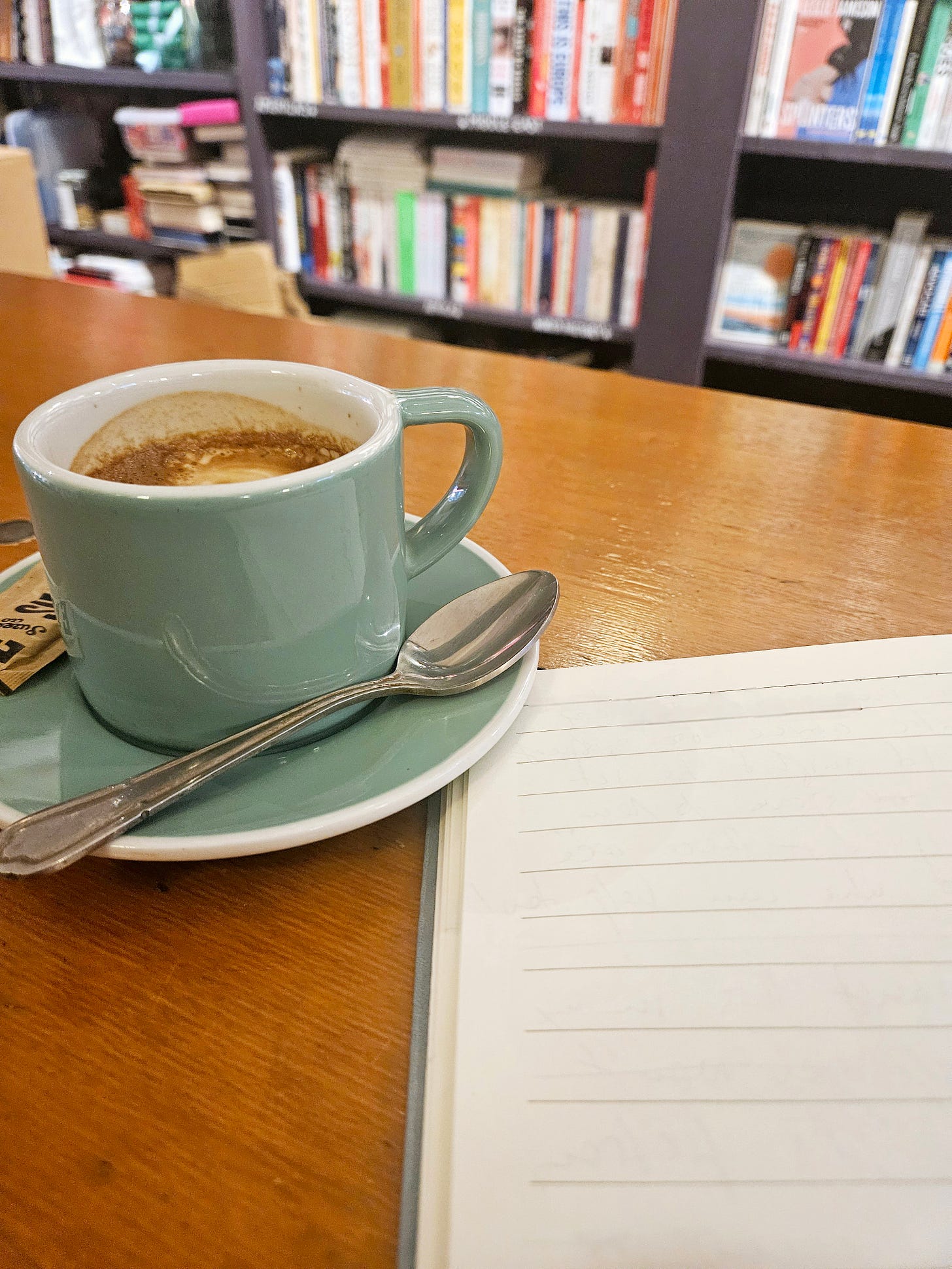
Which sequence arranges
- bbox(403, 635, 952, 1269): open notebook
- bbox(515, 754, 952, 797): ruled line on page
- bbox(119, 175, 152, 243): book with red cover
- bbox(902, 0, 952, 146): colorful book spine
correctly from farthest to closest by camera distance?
bbox(119, 175, 152, 243): book with red cover < bbox(902, 0, 952, 146): colorful book spine < bbox(515, 754, 952, 797): ruled line on page < bbox(403, 635, 952, 1269): open notebook

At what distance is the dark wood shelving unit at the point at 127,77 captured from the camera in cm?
166

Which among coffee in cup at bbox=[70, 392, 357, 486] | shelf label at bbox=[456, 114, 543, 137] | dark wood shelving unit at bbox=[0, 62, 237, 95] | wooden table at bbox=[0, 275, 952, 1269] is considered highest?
dark wood shelving unit at bbox=[0, 62, 237, 95]

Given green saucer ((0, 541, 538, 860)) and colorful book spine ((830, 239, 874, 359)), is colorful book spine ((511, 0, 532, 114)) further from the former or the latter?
green saucer ((0, 541, 538, 860))

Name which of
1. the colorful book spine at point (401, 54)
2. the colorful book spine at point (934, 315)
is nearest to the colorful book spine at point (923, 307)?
the colorful book spine at point (934, 315)

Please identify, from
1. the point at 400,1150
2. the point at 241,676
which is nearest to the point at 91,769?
the point at 241,676

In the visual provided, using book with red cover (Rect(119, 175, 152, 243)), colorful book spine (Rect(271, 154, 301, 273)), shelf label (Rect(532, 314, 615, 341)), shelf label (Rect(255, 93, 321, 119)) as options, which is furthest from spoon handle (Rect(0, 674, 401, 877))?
book with red cover (Rect(119, 175, 152, 243))

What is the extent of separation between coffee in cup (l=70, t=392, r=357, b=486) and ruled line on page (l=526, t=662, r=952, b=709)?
14 cm

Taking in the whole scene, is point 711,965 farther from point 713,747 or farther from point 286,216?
point 286,216

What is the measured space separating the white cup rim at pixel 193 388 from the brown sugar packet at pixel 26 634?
68 millimetres

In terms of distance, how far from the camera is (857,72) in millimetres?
1211

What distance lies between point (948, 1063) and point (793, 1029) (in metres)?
0.04

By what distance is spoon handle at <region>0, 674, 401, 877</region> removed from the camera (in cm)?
25

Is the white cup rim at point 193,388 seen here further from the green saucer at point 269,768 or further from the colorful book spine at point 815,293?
the colorful book spine at point 815,293

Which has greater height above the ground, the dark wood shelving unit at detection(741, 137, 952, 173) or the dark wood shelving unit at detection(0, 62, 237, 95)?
the dark wood shelving unit at detection(0, 62, 237, 95)
